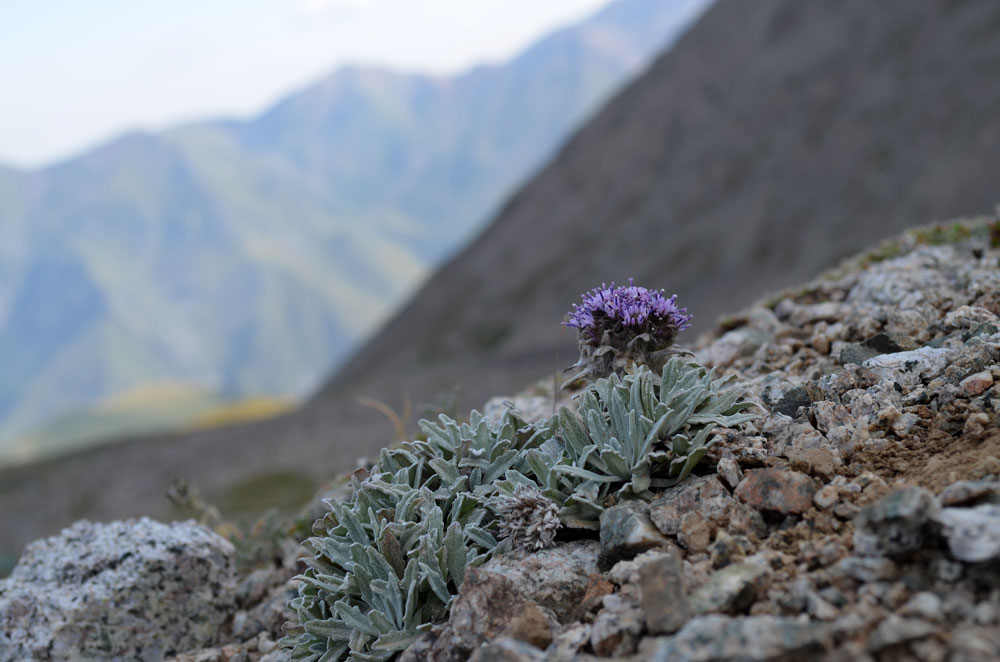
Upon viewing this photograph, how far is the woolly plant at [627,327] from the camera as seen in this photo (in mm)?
4754

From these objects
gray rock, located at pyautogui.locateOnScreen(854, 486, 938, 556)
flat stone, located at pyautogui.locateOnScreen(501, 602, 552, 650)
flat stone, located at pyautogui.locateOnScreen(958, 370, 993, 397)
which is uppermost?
flat stone, located at pyautogui.locateOnScreen(958, 370, 993, 397)

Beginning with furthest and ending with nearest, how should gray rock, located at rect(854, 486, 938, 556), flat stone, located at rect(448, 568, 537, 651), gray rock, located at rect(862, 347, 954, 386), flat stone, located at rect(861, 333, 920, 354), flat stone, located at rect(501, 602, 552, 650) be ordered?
flat stone, located at rect(861, 333, 920, 354) < gray rock, located at rect(862, 347, 954, 386) < flat stone, located at rect(448, 568, 537, 651) < flat stone, located at rect(501, 602, 552, 650) < gray rock, located at rect(854, 486, 938, 556)

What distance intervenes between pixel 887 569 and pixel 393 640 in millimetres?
2335

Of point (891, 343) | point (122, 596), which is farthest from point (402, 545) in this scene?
point (891, 343)

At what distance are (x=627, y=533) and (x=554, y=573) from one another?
1.38ft

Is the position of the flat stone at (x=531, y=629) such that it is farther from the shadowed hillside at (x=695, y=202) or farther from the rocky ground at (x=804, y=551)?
the shadowed hillside at (x=695, y=202)

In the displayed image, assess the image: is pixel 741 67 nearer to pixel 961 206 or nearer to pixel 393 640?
pixel 961 206

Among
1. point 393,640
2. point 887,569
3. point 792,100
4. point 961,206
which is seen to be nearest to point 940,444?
point 887,569

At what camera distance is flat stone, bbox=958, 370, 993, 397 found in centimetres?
431

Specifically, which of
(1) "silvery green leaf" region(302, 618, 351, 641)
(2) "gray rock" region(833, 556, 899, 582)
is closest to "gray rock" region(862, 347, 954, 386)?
(2) "gray rock" region(833, 556, 899, 582)

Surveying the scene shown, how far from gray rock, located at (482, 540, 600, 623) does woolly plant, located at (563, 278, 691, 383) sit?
1110 mm

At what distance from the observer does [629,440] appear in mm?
4320

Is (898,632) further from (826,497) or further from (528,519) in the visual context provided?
(528,519)

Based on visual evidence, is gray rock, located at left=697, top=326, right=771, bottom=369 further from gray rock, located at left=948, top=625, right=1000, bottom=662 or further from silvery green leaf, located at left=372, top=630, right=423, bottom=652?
gray rock, located at left=948, top=625, right=1000, bottom=662
